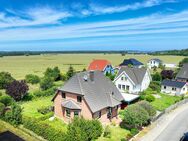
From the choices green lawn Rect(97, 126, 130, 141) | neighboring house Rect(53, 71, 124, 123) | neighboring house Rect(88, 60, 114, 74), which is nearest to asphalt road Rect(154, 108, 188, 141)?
green lawn Rect(97, 126, 130, 141)

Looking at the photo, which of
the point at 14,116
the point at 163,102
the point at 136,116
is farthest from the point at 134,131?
the point at 163,102

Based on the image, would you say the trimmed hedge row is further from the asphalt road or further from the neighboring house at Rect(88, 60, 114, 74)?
the neighboring house at Rect(88, 60, 114, 74)

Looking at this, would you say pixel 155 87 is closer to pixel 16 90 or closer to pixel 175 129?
pixel 175 129

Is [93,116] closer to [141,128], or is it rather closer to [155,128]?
[141,128]

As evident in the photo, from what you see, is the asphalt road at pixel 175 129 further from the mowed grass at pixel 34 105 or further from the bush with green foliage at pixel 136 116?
the mowed grass at pixel 34 105

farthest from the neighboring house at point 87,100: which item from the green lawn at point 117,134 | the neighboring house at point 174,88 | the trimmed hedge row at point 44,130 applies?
the neighboring house at point 174,88
